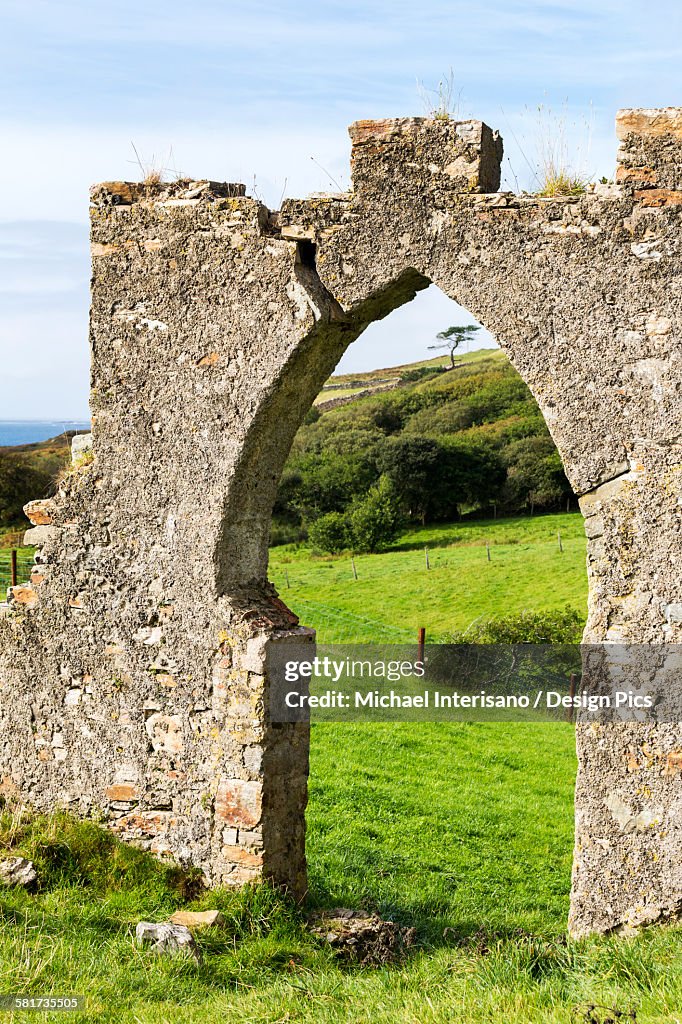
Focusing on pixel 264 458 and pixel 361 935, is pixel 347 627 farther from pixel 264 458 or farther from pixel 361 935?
pixel 361 935

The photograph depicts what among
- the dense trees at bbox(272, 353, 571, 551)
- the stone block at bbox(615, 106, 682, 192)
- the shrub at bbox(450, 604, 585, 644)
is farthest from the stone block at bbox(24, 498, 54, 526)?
the dense trees at bbox(272, 353, 571, 551)

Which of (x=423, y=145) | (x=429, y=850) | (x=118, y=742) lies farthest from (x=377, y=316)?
(x=429, y=850)

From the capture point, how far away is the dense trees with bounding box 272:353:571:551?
96.0 feet

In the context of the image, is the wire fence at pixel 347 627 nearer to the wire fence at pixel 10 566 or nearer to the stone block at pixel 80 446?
the wire fence at pixel 10 566

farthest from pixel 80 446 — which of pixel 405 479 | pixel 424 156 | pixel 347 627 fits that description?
pixel 405 479

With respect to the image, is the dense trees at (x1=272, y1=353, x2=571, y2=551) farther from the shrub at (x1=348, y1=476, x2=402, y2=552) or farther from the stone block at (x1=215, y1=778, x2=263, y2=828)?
the stone block at (x1=215, y1=778, x2=263, y2=828)

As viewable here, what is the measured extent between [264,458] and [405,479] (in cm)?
2661

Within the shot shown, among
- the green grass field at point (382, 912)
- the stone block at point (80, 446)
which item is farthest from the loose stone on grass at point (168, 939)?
the stone block at point (80, 446)

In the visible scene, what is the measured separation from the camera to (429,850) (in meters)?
8.27

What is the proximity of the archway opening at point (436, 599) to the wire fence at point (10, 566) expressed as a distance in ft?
15.3

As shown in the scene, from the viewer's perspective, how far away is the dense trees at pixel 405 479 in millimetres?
29266

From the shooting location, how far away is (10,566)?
57.0 ft

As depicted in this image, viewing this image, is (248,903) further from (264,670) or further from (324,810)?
(324,810)

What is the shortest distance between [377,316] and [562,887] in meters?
5.07
